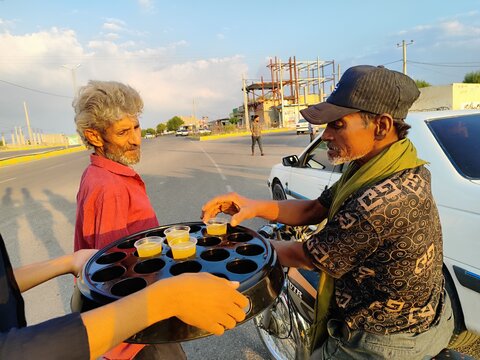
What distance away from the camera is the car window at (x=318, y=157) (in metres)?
4.28

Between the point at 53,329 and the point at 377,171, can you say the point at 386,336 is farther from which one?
the point at 53,329

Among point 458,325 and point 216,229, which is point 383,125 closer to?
point 216,229

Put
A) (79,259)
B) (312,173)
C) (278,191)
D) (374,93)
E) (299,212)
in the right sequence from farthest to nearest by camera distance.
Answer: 1. (278,191)
2. (312,173)
3. (299,212)
4. (79,259)
5. (374,93)

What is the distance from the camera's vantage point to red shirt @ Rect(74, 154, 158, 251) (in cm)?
162

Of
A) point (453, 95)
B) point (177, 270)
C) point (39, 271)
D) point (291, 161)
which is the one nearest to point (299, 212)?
point (177, 270)

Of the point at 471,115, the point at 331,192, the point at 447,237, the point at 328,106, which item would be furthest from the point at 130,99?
the point at 471,115

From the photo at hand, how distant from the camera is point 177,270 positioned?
134 centimetres

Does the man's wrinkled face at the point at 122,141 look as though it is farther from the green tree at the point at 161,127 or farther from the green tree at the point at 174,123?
the green tree at the point at 161,127

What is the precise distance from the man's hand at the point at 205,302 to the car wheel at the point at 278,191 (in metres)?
4.40

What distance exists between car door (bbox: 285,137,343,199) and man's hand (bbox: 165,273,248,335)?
2883mm

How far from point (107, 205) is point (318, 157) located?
3.44 meters

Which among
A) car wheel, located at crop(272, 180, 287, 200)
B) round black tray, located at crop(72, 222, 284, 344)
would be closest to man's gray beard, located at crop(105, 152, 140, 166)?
round black tray, located at crop(72, 222, 284, 344)

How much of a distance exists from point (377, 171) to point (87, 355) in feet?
3.81

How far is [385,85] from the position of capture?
50.3 inches
